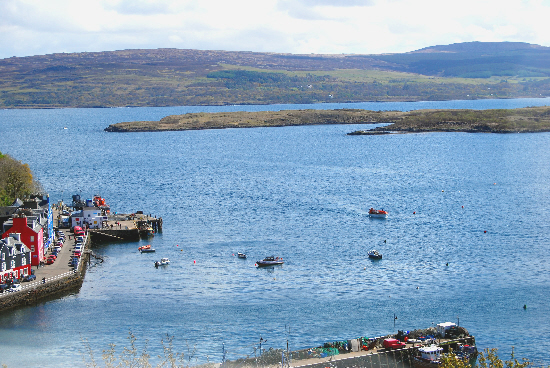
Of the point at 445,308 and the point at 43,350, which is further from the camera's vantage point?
the point at 445,308

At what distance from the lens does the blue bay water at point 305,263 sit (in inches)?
1817

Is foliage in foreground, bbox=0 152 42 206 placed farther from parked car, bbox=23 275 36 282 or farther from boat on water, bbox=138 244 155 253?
parked car, bbox=23 275 36 282

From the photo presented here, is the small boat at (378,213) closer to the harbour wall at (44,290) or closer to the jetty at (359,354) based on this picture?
the harbour wall at (44,290)

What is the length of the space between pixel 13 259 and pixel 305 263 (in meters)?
23.3

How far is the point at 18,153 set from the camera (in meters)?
164

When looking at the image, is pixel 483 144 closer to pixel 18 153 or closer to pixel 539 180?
pixel 539 180

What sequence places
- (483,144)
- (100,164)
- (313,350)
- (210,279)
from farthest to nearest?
(483,144), (100,164), (210,279), (313,350)

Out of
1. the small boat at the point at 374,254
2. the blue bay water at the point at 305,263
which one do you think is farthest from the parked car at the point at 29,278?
the small boat at the point at 374,254

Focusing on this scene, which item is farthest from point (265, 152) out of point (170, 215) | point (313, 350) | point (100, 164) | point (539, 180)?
point (313, 350)

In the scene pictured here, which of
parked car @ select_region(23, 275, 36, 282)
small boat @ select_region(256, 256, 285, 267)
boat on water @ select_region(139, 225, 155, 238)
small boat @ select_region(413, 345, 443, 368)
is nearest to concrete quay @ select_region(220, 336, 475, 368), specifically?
small boat @ select_region(413, 345, 443, 368)

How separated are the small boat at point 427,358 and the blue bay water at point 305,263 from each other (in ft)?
21.0

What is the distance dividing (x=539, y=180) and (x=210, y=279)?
73627 millimetres

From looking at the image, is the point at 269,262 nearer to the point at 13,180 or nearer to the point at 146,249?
the point at 146,249

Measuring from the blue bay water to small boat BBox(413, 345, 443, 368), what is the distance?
6.40 m
